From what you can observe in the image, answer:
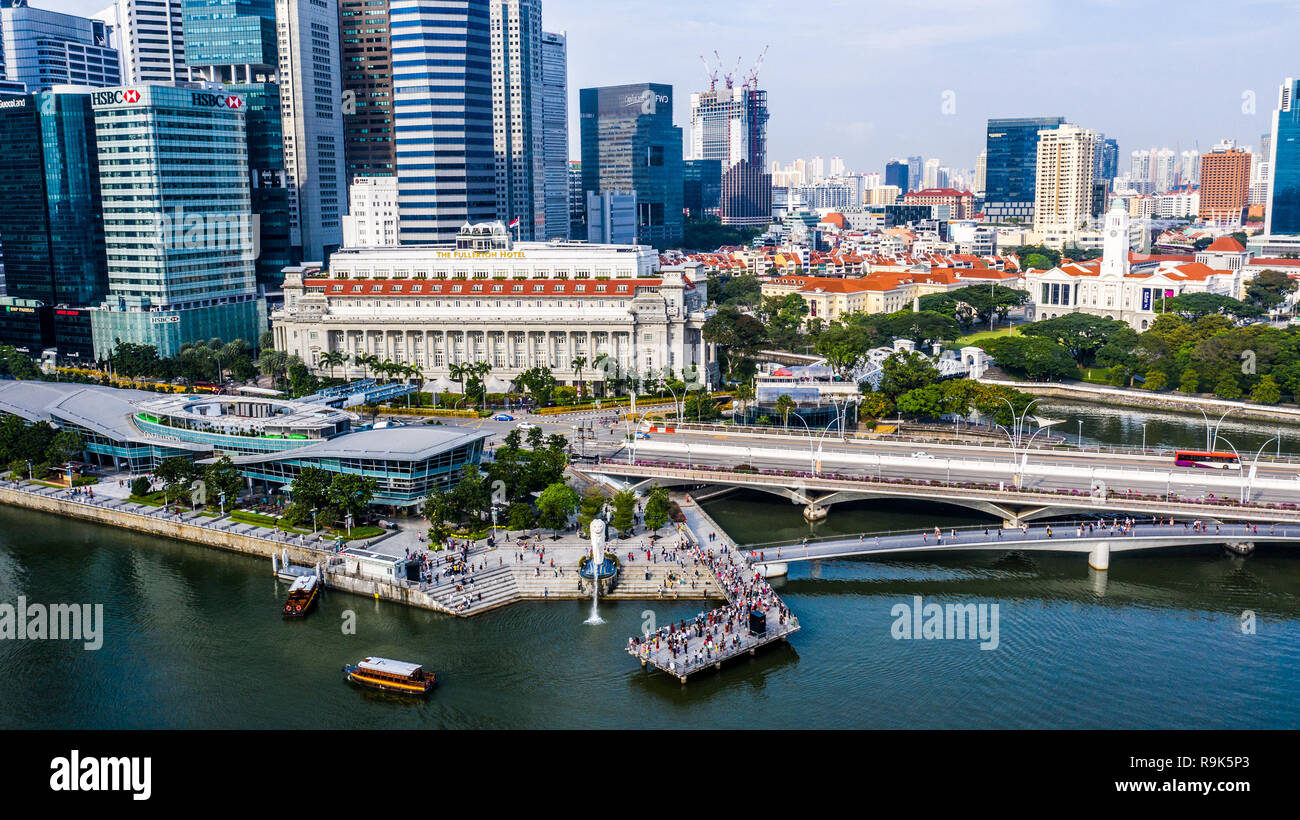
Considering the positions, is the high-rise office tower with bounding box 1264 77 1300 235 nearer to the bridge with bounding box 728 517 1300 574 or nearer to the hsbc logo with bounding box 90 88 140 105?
the bridge with bounding box 728 517 1300 574

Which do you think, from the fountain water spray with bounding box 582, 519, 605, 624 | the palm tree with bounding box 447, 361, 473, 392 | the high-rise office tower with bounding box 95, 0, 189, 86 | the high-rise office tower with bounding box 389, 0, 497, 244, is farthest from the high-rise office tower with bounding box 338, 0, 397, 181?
the fountain water spray with bounding box 582, 519, 605, 624

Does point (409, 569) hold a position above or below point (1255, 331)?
below

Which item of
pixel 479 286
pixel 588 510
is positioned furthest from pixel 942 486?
pixel 479 286

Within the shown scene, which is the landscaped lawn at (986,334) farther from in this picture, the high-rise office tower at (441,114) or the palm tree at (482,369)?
the high-rise office tower at (441,114)

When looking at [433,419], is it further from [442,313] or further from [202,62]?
[202,62]

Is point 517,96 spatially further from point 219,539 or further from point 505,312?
point 219,539

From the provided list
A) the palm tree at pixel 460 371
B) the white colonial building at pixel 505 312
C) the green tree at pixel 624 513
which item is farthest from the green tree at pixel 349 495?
the white colonial building at pixel 505 312

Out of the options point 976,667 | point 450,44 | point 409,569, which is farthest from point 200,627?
point 450,44
